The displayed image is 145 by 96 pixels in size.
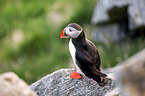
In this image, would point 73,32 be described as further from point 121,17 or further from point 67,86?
point 121,17

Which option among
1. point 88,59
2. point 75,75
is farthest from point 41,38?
point 88,59

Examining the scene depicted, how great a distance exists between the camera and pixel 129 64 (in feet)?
3.75

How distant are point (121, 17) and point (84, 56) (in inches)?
115

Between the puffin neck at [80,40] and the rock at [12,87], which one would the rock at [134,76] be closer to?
the rock at [12,87]

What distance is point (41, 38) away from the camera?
5371mm

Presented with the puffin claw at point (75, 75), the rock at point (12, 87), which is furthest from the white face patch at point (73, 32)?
the rock at point (12, 87)

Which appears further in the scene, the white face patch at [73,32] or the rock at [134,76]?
the white face patch at [73,32]

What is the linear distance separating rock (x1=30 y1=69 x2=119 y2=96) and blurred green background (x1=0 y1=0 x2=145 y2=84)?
186 centimetres

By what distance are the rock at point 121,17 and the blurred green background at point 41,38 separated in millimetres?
274

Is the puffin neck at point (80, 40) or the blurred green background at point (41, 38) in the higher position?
the blurred green background at point (41, 38)

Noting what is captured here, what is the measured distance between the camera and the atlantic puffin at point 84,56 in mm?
2064

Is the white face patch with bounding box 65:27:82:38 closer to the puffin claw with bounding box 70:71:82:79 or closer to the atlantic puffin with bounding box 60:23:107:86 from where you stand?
the atlantic puffin with bounding box 60:23:107:86

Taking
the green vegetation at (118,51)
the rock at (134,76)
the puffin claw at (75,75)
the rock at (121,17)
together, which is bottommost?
the rock at (134,76)

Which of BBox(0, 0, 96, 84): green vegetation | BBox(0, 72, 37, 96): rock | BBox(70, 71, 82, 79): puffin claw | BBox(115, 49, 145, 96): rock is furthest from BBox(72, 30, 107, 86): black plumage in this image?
BBox(0, 0, 96, 84): green vegetation
